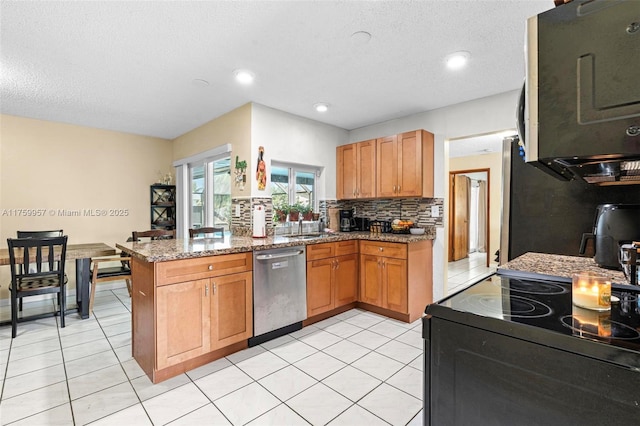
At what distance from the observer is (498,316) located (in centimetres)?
87

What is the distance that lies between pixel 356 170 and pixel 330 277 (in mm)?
1562

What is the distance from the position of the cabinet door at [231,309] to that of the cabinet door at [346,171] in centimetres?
207

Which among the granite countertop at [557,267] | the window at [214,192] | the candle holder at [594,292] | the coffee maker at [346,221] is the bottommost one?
the granite countertop at [557,267]

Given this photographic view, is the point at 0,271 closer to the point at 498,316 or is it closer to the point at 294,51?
the point at 294,51

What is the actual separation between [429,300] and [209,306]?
8.19 feet

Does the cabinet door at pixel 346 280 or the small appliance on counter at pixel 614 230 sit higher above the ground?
the small appliance on counter at pixel 614 230

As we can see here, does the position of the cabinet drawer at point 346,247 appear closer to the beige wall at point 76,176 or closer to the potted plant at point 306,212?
the potted plant at point 306,212

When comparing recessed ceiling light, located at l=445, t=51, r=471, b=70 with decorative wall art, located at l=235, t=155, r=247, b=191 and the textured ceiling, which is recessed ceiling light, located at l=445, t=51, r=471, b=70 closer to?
the textured ceiling

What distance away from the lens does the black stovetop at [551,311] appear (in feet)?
2.47

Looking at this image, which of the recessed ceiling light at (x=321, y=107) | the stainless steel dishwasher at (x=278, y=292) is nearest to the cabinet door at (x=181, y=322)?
the stainless steel dishwasher at (x=278, y=292)

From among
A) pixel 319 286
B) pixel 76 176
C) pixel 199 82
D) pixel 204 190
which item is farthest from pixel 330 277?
pixel 76 176

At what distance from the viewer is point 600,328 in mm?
792

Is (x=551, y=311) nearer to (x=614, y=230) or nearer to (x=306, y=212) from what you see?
(x=614, y=230)

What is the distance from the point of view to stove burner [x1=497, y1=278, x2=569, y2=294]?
3.81 ft
